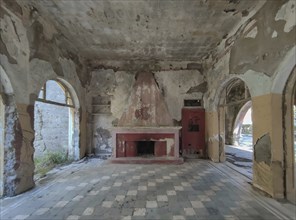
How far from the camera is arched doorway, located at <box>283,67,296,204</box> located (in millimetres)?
3111

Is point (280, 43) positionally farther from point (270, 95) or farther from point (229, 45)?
point (229, 45)

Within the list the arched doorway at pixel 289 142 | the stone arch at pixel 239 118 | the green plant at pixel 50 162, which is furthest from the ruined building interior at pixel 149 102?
the stone arch at pixel 239 118

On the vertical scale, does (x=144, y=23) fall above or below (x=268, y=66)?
above

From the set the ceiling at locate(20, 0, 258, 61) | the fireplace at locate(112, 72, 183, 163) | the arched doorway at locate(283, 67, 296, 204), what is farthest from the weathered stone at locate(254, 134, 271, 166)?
the fireplace at locate(112, 72, 183, 163)

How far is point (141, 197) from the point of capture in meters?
3.26

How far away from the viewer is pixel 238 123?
427 inches

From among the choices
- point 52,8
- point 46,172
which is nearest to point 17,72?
point 52,8

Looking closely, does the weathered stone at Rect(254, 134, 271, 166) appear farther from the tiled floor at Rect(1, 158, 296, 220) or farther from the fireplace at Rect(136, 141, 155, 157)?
the fireplace at Rect(136, 141, 155, 157)

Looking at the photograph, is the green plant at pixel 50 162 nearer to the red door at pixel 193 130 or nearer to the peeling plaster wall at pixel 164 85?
the peeling plaster wall at pixel 164 85

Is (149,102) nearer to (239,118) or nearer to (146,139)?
(146,139)

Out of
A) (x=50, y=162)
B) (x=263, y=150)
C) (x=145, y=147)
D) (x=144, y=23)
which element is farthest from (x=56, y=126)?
(x=263, y=150)

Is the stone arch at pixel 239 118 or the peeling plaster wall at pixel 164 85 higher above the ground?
the peeling plaster wall at pixel 164 85

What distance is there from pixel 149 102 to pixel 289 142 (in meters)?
4.11

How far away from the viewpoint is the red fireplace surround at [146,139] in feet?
20.0
